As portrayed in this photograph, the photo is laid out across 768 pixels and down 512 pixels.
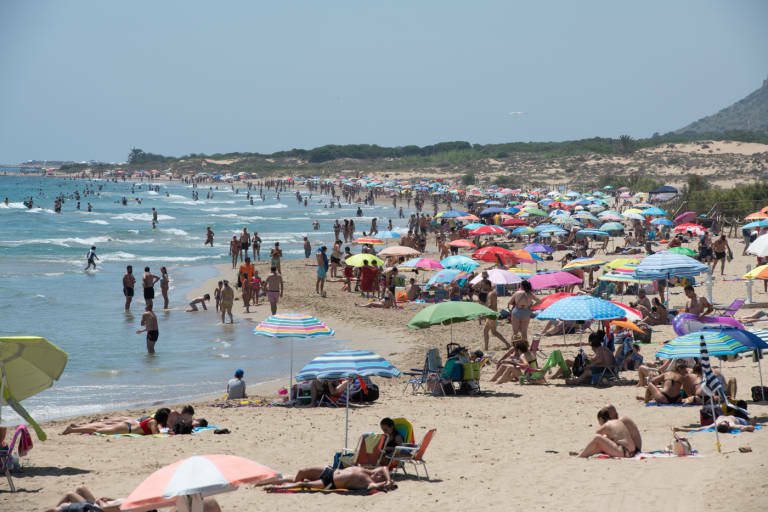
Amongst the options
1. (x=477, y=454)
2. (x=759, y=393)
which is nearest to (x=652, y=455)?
(x=477, y=454)

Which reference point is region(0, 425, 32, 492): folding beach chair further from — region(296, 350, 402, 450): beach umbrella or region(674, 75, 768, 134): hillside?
region(674, 75, 768, 134): hillside

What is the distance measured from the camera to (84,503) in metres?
5.94

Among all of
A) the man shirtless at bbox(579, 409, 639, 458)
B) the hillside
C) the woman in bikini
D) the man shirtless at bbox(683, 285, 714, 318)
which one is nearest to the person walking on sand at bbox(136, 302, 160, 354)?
the woman in bikini

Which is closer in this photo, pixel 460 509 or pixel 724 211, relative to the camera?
pixel 460 509

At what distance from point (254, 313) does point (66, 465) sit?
1129 centimetres

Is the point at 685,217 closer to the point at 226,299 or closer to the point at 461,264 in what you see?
the point at 461,264

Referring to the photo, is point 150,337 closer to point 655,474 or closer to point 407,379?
point 407,379

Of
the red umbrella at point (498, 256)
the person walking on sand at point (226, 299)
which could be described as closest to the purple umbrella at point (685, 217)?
the red umbrella at point (498, 256)

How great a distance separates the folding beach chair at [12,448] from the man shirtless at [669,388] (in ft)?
22.6

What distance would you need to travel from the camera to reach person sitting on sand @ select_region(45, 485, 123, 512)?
593 centimetres

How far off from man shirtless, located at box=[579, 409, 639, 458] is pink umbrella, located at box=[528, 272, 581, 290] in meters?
7.03

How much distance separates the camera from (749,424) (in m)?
7.97

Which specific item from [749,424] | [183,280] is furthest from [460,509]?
[183,280]

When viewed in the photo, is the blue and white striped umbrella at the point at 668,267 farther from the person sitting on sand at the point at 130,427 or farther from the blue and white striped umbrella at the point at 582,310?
the person sitting on sand at the point at 130,427
